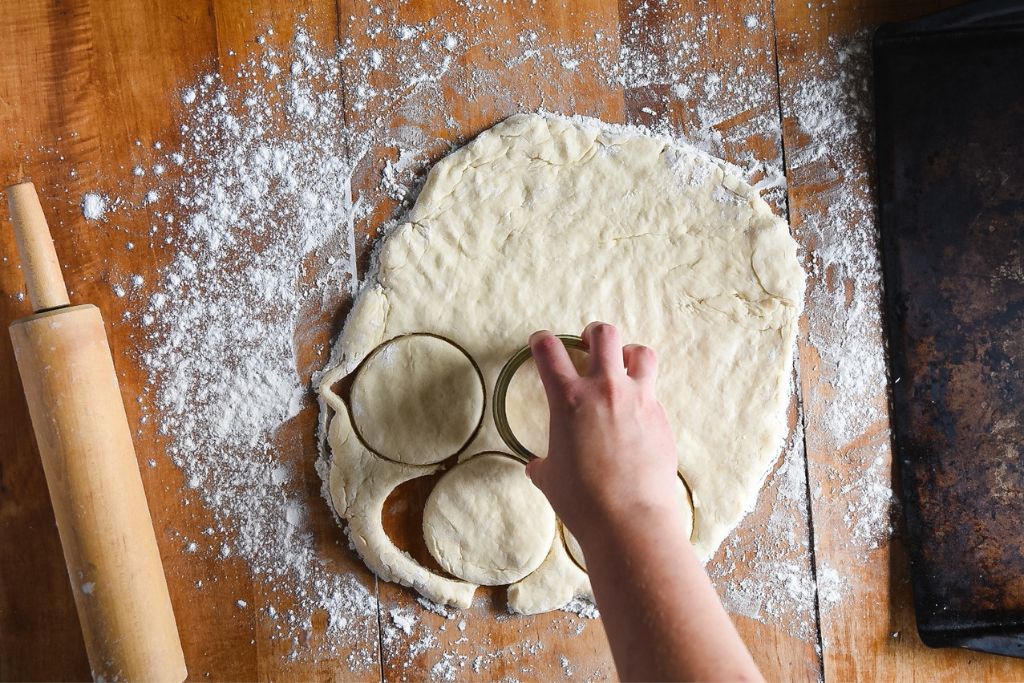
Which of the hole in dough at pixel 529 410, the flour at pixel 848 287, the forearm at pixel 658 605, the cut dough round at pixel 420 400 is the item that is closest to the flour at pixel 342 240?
the flour at pixel 848 287

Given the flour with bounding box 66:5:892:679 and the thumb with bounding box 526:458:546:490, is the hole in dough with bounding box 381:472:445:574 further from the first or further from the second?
the thumb with bounding box 526:458:546:490

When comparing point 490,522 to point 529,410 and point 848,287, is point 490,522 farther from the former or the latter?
point 848,287

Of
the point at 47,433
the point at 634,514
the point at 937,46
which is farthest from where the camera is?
the point at 937,46

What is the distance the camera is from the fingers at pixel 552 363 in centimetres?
87

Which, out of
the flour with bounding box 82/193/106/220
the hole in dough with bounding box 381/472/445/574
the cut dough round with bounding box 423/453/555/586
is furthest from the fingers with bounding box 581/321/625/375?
the flour with bounding box 82/193/106/220

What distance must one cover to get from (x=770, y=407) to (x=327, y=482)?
26.6 inches

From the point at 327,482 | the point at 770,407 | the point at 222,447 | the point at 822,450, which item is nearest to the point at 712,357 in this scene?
the point at 770,407

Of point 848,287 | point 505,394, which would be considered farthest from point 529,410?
point 848,287

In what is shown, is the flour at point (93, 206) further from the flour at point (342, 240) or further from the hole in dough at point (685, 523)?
the hole in dough at point (685, 523)

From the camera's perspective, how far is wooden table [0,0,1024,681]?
1.08 meters

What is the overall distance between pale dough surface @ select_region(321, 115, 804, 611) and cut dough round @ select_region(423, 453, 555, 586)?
0.09 ft

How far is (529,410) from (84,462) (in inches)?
24.0

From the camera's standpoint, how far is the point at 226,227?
1.10 metres

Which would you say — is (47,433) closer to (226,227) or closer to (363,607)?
(226,227)
